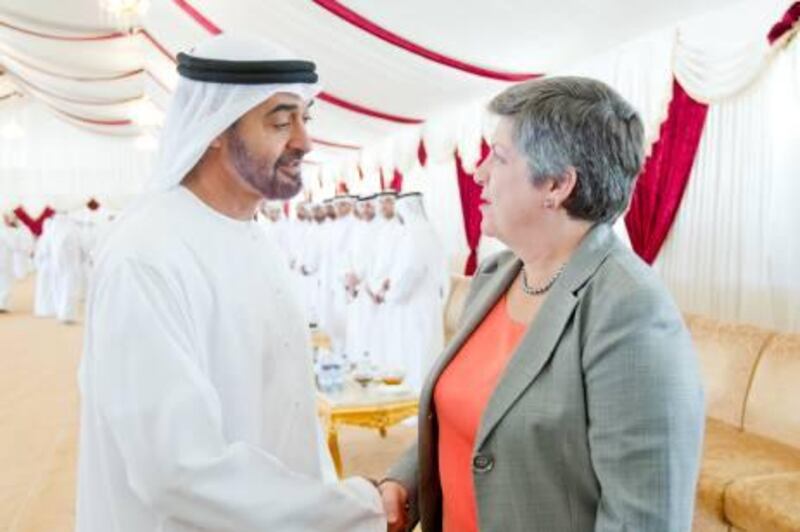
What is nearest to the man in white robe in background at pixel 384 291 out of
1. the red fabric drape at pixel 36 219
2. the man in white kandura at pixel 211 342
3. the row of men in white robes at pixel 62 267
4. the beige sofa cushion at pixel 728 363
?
the beige sofa cushion at pixel 728 363

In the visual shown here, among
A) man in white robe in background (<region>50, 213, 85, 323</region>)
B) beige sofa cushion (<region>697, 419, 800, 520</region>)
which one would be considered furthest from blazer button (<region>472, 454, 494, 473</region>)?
man in white robe in background (<region>50, 213, 85, 323</region>)

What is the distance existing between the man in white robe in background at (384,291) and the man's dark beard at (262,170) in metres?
4.75

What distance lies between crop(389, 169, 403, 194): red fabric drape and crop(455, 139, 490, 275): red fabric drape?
2.29 meters

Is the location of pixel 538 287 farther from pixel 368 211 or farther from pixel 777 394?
pixel 368 211

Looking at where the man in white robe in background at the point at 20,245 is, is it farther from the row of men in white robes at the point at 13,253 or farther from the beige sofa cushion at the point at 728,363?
the beige sofa cushion at the point at 728,363

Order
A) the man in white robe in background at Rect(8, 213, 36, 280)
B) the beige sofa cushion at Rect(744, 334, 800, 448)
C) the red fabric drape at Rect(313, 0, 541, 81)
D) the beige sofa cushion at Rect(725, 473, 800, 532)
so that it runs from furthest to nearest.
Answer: the man in white robe in background at Rect(8, 213, 36, 280)
the red fabric drape at Rect(313, 0, 541, 81)
the beige sofa cushion at Rect(744, 334, 800, 448)
the beige sofa cushion at Rect(725, 473, 800, 532)

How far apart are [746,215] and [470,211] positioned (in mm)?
4114

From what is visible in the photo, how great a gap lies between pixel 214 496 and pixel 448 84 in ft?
20.1

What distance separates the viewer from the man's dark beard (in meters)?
1.61

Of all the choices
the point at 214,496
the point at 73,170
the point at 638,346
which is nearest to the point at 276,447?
the point at 214,496

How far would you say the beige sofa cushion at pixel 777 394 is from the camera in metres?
3.39

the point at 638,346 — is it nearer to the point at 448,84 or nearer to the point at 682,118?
the point at 682,118

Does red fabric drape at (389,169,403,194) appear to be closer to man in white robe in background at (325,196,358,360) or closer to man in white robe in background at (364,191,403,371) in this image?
man in white robe in background at (325,196,358,360)

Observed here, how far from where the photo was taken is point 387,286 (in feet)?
21.6
